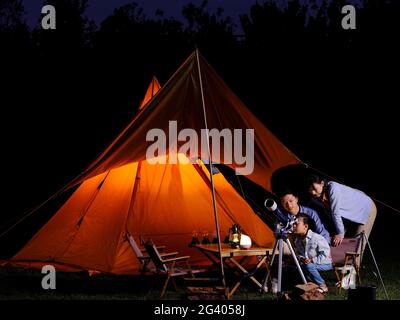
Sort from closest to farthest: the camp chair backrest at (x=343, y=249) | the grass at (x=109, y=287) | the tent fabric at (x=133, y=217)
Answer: the grass at (x=109, y=287) < the camp chair backrest at (x=343, y=249) < the tent fabric at (x=133, y=217)

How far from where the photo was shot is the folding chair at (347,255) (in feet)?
22.8

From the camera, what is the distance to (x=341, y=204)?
6949mm

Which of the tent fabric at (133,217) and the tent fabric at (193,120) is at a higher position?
the tent fabric at (193,120)

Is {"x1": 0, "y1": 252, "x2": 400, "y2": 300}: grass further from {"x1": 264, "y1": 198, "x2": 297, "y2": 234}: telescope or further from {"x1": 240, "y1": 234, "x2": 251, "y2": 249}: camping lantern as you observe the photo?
{"x1": 264, "y1": 198, "x2": 297, "y2": 234}: telescope

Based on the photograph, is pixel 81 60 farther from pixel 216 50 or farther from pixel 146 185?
pixel 146 185

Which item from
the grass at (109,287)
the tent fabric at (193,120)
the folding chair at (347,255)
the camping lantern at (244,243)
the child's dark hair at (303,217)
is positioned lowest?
the grass at (109,287)

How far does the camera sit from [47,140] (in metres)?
18.7

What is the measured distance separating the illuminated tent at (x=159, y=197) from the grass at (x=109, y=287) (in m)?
0.28

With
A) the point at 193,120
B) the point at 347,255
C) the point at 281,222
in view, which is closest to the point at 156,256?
the point at 281,222

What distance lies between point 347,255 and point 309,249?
0.45 m

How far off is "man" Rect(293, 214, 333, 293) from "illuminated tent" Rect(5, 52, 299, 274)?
2.09 ft

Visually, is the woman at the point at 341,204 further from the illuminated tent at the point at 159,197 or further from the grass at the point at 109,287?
the grass at the point at 109,287

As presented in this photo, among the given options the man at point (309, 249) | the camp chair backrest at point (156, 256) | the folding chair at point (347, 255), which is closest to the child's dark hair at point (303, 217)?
the man at point (309, 249)

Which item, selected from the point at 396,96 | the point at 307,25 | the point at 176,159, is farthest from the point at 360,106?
the point at 176,159
